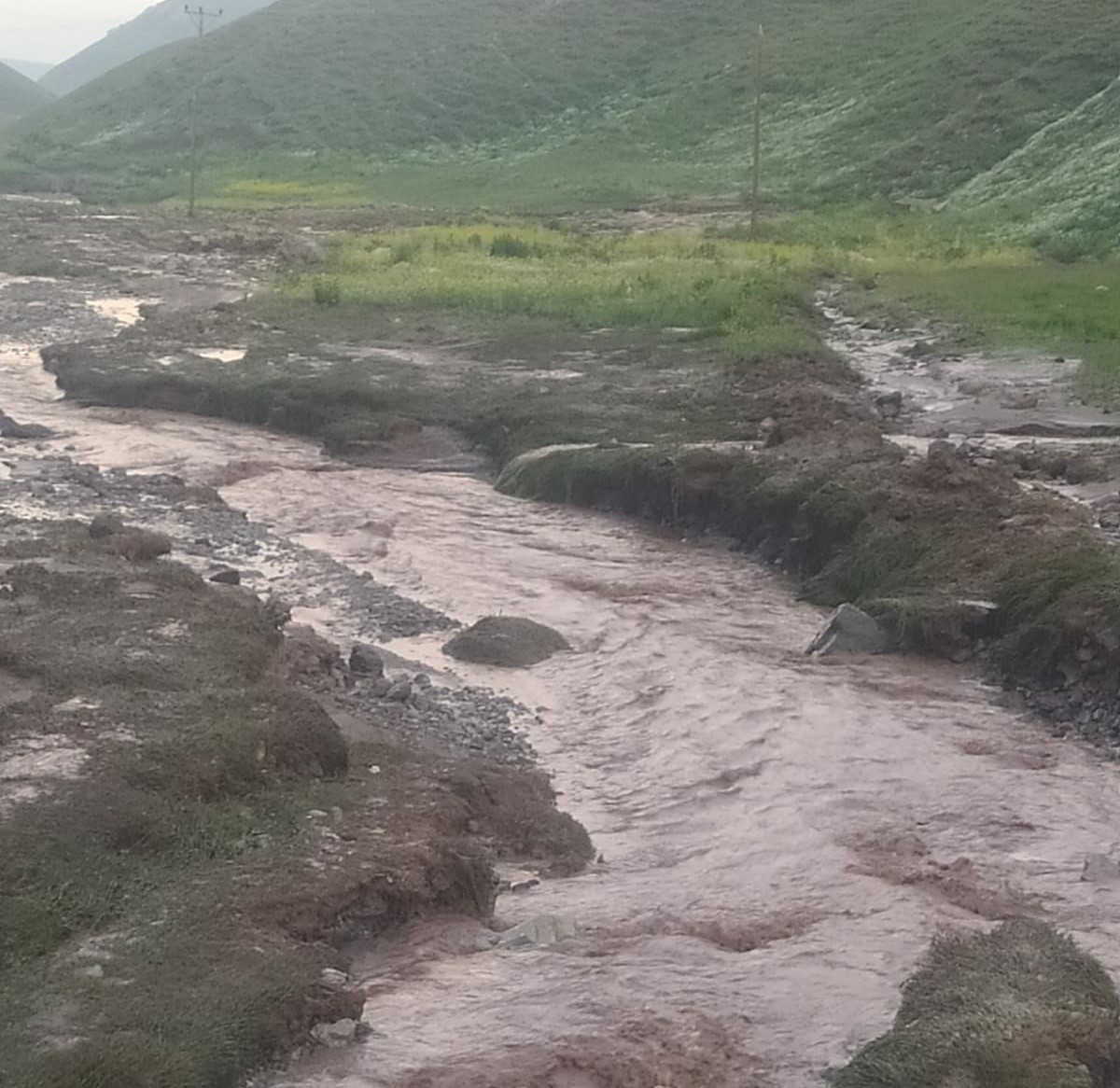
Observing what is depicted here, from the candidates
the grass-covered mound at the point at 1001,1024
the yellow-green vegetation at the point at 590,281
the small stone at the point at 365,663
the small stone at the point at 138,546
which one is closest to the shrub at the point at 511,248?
the yellow-green vegetation at the point at 590,281

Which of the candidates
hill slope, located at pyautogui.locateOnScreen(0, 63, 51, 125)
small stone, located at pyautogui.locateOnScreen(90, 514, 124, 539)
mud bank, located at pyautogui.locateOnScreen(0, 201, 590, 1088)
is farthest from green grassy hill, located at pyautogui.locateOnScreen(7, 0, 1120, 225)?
hill slope, located at pyautogui.locateOnScreen(0, 63, 51, 125)

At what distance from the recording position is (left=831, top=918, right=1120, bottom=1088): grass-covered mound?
305 inches

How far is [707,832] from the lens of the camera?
1142 cm

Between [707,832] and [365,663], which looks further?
[365,663]

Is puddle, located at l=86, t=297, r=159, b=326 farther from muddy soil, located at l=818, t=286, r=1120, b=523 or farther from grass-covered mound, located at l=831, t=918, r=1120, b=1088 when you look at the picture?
grass-covered mound, located at l=831, t=918, r=1120, b=1088

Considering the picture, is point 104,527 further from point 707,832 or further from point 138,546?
point 707,832

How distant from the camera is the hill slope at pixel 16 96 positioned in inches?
7018

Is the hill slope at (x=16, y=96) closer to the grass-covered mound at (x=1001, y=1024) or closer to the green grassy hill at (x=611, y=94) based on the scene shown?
the green grassy hill at (x=611, y=94)

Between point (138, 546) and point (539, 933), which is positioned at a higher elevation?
point (138, 546)

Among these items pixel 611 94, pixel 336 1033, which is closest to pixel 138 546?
pixel 336 1033

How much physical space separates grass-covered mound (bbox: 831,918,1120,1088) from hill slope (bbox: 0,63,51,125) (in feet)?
578

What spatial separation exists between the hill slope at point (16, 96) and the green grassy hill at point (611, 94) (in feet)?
179

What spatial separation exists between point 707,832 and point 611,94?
87.3 meters

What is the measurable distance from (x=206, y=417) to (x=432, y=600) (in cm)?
1061
